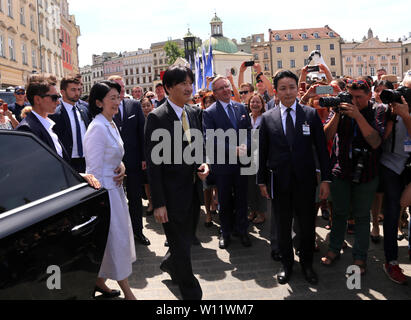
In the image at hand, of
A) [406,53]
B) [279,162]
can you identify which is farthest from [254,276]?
[406,53]

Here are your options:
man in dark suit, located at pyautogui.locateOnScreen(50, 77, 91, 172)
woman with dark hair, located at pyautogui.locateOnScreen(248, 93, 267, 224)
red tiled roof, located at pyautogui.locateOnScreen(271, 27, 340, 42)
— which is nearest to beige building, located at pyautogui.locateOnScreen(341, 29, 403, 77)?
red tiled roof, located at pyautogui.locateOnScreen(271, 27, 340, 42)

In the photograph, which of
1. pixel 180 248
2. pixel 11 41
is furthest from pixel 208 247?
pixel 11 41

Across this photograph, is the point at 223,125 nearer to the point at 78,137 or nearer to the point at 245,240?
the point at 245,240

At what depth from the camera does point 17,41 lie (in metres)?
29.7

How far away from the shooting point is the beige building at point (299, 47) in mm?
98188

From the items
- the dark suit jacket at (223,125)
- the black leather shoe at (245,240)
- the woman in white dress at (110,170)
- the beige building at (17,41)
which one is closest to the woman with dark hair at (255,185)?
the dark suit jacket at (223,125)

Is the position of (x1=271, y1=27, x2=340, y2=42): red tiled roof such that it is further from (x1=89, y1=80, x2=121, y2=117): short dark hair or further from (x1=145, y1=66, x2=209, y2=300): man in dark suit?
(x1=145, y1=66, x2=209, y2=300): man in dark suit

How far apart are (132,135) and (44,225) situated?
12.2 ft

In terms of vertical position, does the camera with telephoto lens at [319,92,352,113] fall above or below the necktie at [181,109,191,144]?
above

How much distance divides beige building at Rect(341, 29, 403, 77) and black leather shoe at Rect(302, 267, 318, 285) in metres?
107

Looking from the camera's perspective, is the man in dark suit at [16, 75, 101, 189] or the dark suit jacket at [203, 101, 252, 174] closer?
the man in dark suit at [16, 75, 101, 189]

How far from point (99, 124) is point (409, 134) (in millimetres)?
3177

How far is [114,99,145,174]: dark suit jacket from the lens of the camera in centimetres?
582

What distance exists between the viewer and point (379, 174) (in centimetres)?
433
